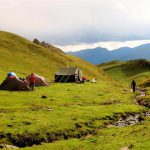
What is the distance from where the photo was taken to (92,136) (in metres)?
37.2

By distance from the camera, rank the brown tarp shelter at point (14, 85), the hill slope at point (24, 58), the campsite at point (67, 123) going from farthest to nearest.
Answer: the hill slope at point (24, 58) → the brown tarp shelter at point (14, 85) → the campsite at point (67, 123)

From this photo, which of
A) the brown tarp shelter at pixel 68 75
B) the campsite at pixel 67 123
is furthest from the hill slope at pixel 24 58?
the campsite at pixel 67 123

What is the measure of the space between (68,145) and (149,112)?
75.2 ft

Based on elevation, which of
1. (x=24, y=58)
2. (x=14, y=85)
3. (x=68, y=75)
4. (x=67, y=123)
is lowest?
(x=67, y=123)

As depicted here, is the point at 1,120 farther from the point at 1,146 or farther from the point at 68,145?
the point at 68,145

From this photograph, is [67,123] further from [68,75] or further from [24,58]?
[24,58]

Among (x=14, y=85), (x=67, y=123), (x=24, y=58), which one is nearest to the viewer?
(x=67, y=123)

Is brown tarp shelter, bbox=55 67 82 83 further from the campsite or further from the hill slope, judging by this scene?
the campsite

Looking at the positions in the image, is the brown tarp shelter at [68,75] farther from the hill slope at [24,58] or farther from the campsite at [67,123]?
the campsite at [67,123]

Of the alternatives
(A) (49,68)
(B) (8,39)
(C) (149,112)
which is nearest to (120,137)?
(C) (149,112)

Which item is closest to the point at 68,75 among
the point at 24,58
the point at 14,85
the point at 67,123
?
the point at 24,58

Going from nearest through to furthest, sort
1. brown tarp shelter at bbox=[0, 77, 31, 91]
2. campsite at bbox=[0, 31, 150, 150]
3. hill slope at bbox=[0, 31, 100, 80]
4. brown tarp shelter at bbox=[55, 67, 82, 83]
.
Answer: campsite at bbox=[0, 31, 150, 150], brown tarp shelter at bbox=[0, 77, 31, 91], brown tarp shelter at bbox=[55, 67, 82, 83], hill slope at bbox=[0, 31, 100, 80]

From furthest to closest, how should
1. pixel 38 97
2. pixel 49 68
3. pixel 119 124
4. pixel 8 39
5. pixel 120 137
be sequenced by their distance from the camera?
pixel 8 39
pixel 49 68
pixel 38 97
pixel 119 124
pixel 120 137

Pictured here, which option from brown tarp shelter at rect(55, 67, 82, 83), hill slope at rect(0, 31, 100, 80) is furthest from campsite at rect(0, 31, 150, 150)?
hill slope at rect(0, 31, 100, 80)
